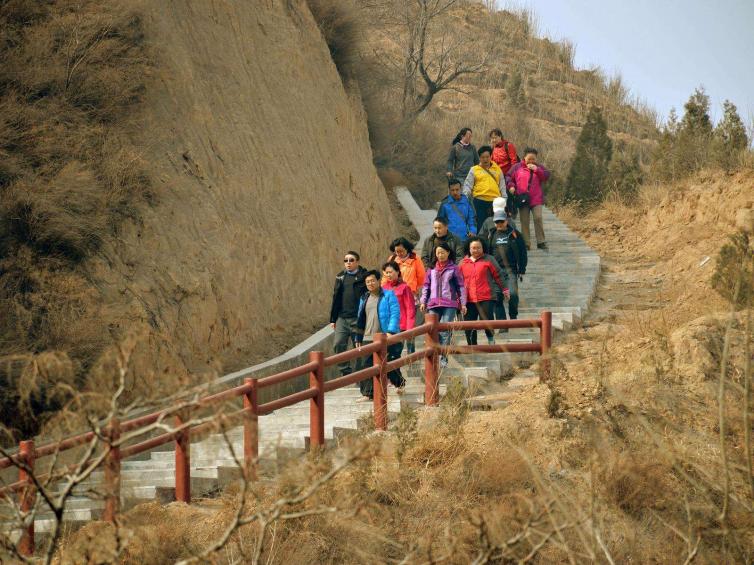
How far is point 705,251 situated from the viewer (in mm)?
22297

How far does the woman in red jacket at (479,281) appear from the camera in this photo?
51.3 ft

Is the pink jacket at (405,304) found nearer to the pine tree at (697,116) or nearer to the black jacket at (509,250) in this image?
the black jacket at (509,250)

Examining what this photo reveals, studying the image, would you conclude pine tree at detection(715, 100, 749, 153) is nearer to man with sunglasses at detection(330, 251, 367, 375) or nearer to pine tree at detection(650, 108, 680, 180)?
pine tree at detection(650, 108, 680, 180)

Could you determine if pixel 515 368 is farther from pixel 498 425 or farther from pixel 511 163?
pixel 511 163

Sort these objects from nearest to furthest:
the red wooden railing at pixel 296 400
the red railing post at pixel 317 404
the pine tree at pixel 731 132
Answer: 1. the red wooden railing at pixel 296 400
2. the red railing post at pixel 317 404
3. the pine tree at pixel 731 132

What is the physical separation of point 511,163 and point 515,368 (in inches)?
242

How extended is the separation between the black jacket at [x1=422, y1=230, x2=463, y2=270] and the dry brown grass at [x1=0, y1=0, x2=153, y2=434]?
12.8 feet

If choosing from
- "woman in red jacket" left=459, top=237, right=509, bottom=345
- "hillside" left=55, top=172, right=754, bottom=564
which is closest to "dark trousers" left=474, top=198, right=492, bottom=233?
"hillside" left=55, top=172, right=754, bottom=564

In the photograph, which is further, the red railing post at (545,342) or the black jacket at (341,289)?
the black jacket at (341,289)

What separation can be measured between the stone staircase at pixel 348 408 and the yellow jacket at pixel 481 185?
1963 millimetres

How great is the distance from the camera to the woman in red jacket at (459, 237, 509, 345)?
15648mm

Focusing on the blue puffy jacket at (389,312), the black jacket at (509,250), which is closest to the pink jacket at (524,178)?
the black jacket at (509,250)

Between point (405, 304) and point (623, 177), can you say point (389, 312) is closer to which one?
point (405, 304)

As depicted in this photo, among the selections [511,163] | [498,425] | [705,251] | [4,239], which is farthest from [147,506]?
[705,251]
